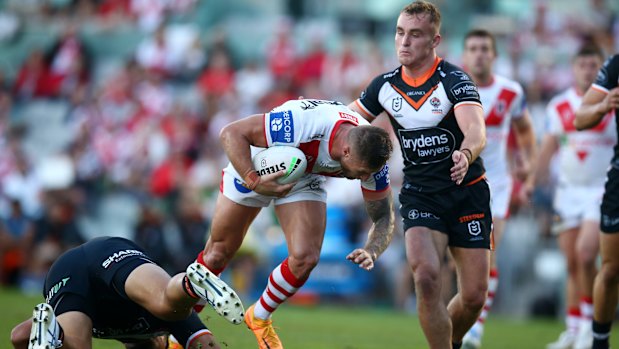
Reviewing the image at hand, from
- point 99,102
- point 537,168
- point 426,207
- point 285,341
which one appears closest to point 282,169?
point 426,207

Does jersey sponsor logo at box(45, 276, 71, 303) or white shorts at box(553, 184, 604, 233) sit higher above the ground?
jersey sponsor logo at box(45, 276, 71, 303)

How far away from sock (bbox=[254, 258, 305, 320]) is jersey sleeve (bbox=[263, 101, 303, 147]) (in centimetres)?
101

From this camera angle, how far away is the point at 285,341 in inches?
443

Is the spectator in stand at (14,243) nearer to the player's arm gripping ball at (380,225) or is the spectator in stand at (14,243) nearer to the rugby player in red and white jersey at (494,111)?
the rugby player in red and white jersey at (494,111)

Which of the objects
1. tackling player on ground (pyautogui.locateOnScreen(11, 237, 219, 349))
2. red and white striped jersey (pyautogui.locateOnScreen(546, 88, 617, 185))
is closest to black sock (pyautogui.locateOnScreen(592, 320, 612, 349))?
red and white striped jersey (pyautogui.locateOnScreen(546, 88, 617, 185))

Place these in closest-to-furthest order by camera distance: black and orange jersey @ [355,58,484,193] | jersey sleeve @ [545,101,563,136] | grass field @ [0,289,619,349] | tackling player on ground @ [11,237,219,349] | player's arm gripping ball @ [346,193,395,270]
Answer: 1. tackling player on ground @ [11,237,219,349]
2. player's arm gripping ball @ [346,193,395,270]
3. black and orange jersey @ [355,58,484,193]
4. grass field @ [0,289,619,349]
5. jersey sleeve @ [545,101,563,136]

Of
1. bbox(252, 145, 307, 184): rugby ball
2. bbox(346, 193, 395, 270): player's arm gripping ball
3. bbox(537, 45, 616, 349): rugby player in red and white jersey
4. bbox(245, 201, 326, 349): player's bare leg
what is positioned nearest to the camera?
bbox(252, 145, 307, 184): rugby ball

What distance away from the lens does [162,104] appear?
72.3 ft

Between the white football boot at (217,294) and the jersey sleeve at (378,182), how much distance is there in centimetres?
191

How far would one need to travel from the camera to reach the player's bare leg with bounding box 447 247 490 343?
326 inches

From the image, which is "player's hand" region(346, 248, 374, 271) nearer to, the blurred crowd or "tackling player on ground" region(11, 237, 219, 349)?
"tackling player on ground" region(11, 237, 219, 349)

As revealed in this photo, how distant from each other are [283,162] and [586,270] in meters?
4.84

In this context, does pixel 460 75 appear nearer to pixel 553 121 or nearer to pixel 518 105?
pixel 518 105

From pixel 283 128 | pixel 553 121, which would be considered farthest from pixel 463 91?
pixel 553 121
